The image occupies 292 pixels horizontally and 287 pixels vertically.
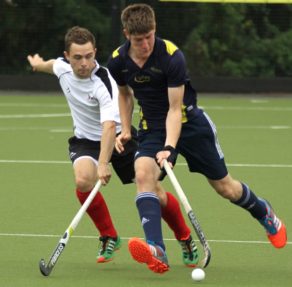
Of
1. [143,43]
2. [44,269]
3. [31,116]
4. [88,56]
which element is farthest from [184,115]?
[31,116]

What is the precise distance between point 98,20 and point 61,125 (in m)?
5.88

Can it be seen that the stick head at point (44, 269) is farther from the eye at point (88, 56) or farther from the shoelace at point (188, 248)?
the eye at point (88, 56)

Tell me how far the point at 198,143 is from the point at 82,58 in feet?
3.03

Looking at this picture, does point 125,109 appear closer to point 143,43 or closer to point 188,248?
point 143,43

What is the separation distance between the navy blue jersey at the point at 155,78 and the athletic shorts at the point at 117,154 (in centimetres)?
49

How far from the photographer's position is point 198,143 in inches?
301

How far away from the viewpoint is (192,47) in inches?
885

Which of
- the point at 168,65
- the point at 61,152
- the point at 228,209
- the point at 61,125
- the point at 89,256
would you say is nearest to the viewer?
the point at 168,65

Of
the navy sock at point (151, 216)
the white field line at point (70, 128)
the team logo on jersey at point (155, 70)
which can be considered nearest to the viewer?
the navy sock at point (151, 216)

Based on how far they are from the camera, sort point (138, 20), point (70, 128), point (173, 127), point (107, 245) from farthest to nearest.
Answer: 1. point (70, 128)
2. point (107, 245)
3. point (173, 127)
4. point (138, 20)

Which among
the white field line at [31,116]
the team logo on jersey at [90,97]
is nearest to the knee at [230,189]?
the team logo on jersey at [90,97]

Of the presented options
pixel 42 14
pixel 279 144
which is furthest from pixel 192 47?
pixel 279 144

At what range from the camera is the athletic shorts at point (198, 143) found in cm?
764

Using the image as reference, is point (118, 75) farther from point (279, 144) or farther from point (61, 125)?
point (61, 125)
